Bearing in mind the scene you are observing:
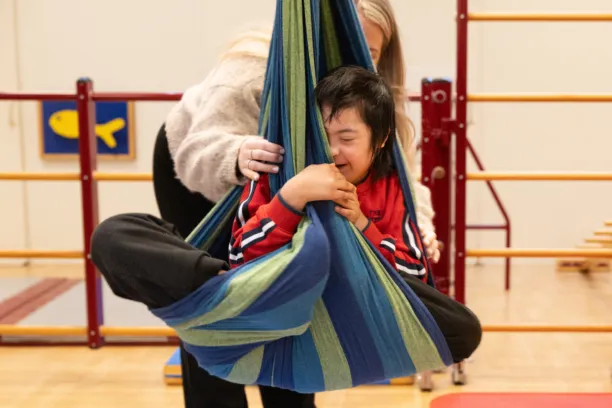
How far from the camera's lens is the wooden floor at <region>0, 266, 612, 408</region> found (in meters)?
2.41

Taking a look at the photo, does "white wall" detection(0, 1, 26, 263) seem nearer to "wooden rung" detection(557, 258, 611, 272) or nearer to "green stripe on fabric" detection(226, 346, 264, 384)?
"wooden rung" detection(557, 258, 611, 272)

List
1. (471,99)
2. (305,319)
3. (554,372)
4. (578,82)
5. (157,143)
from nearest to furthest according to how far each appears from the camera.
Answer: (305,319)
(157,143)
(471,99)
(554,372)
(578,82)

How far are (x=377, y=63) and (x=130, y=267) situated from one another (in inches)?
24.4

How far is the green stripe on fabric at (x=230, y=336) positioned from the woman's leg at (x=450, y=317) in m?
0.18

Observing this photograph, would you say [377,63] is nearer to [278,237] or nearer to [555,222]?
[278,237]

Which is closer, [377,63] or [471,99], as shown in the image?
[377,63]

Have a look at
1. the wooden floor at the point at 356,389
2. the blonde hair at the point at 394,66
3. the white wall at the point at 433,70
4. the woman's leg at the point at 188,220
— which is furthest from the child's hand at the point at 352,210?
the white wall at the point at 433,70

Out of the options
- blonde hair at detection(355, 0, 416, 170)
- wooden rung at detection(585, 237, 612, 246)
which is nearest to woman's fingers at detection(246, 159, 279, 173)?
blonde hair at detection(355, 0, 416, 170)

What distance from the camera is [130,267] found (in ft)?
3.31

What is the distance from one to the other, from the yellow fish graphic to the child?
11.6 ft

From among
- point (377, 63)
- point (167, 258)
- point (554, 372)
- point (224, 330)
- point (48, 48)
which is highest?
point (48, 48)

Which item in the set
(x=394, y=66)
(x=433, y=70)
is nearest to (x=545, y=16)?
(x=394, y=66)

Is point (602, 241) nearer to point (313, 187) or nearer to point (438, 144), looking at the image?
point (438, 144)

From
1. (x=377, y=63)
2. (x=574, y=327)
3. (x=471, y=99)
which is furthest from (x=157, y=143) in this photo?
(x=574, y=327)
